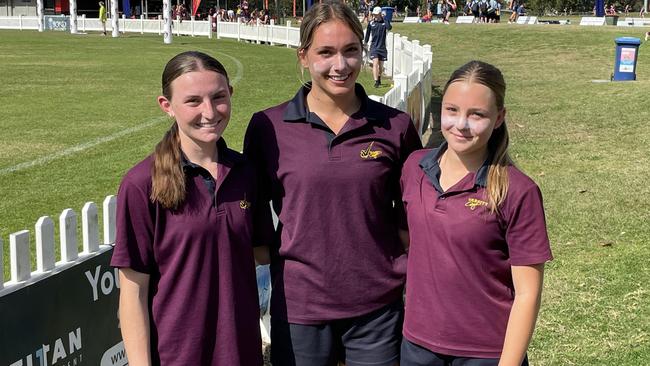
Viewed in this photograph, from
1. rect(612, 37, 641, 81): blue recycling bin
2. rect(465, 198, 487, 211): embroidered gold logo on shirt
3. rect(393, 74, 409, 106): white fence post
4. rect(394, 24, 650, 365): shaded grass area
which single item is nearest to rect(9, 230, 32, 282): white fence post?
rect(465, 198, 487, 211): embroidered gold logo on shirt

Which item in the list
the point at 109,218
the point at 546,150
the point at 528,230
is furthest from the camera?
the point at 546,150

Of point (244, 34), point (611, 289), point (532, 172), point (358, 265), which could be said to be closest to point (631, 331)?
point (611, 289)

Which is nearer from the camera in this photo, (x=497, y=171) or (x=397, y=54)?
(x=497, y=171)

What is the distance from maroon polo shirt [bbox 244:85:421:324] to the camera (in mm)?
2711

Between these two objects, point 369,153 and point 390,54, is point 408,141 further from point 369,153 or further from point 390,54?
point 390,54

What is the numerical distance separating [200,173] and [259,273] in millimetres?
1775

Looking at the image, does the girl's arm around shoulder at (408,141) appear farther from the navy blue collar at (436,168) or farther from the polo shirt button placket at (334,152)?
the polo shirt button placket at (334,152)

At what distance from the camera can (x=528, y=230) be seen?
7.89 feet

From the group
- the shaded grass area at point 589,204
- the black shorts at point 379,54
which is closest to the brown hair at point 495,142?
the shaded grass area at point 589,204

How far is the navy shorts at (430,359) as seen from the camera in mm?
2561

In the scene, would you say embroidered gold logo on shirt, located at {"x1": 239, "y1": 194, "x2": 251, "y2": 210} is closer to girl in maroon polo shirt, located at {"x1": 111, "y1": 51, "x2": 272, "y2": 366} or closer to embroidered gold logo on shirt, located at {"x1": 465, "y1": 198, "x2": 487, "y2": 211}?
girl in maroon polo shirt, located at {"x1": 111, "y1": 51, "x2": 272, "y2": 366}

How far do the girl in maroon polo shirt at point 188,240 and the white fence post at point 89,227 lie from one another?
105 cm

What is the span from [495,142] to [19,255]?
1.91 m

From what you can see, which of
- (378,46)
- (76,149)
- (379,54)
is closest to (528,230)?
(76,149)
